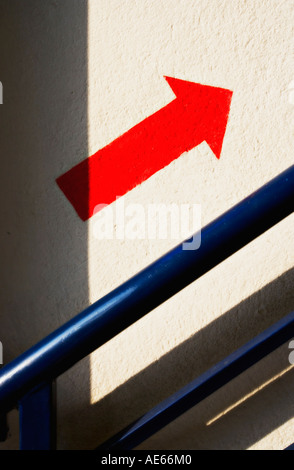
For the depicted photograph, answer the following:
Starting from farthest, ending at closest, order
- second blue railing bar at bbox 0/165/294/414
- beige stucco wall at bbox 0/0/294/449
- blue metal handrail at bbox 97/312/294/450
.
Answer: beige stucco wall at bbox 0/0/294/449 < blue metal handrail at bbox 97/312/294/450 < second blue railing bar at bbox 0/165/294/414

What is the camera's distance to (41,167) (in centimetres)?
98

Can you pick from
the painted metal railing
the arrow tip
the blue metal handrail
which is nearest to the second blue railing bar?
the painted metal railing

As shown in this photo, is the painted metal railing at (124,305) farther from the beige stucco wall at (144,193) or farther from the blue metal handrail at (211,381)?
the beige stucco wall at (144,193)

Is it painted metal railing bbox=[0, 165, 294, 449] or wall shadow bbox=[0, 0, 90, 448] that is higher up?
wall shadow bbox=[0, 0, 90, 448]

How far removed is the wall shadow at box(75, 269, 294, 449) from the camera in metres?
0.86

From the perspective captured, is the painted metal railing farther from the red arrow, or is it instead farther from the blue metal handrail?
the red arrow

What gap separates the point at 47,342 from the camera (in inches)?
25.5

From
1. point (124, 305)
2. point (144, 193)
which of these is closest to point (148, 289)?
point (124, 305)

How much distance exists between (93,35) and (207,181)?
1.19ft

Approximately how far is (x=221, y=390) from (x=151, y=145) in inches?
18.6

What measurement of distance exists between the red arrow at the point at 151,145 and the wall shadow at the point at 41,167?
0.11 feet
